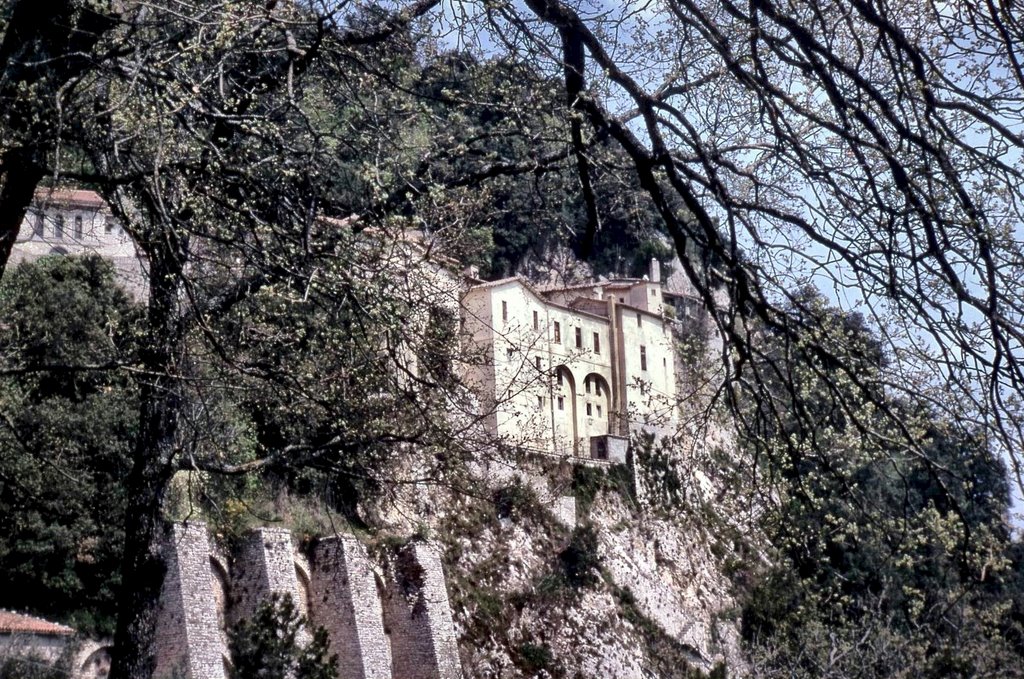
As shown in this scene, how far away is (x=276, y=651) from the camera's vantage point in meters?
22.7

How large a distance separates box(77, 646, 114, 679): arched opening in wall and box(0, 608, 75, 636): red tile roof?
0.59 m

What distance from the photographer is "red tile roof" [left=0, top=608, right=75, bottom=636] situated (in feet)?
72.1

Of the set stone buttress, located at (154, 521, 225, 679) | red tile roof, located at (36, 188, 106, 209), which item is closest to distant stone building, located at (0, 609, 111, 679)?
stone buttress, located at (154, 521, 225, 679)

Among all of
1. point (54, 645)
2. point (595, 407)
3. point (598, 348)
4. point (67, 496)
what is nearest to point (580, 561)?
point (595, 407)

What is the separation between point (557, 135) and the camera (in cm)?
618

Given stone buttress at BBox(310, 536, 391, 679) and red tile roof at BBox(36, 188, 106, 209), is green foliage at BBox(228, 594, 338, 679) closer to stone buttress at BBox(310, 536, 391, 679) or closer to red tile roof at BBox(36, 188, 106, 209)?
stone buttress at BBox(310, 536, 391, 679)

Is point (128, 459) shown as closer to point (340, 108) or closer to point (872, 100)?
point (340, 108)

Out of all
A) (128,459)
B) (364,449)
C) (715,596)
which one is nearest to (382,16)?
(364,449)

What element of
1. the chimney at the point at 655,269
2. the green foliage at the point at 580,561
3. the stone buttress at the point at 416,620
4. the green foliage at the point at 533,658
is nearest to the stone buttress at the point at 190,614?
the stone buttress at the point at 416,620

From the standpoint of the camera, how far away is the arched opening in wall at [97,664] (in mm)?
23212

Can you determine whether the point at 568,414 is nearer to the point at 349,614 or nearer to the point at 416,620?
the point at 416,620

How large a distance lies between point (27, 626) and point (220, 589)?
507cm

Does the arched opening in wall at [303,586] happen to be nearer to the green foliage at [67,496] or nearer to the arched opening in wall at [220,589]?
the arched opening in wall at [220,589]

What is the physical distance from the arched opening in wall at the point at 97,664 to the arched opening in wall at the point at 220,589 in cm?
306
